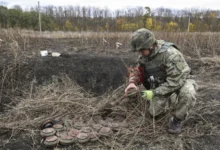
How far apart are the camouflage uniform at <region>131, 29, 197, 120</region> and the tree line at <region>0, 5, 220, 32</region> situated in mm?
9845

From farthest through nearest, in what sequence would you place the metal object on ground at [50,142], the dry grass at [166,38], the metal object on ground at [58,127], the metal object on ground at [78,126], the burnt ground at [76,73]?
1. the dry grass at [166,38]
2. the burnt ground at [76,73]
3. the metal object on ground at [78,126]
4. the metal object on ground at [58,127]
5. the metal object on ground at [50,142]

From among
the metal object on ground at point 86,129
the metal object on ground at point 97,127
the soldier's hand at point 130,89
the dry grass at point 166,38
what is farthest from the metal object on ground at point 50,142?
the dry grass at point 166,38

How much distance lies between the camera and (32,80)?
196 inches

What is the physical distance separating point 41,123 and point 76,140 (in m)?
0.60

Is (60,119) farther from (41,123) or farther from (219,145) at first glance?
(219,145)

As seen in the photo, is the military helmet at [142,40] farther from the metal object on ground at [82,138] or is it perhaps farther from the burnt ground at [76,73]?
the burnt ground at [76,73]

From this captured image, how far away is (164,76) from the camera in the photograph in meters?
2.63

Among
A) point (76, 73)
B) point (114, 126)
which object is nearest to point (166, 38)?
point (76, 73)

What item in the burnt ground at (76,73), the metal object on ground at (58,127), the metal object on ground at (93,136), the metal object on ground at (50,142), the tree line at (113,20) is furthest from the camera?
the tree line at (113,20)

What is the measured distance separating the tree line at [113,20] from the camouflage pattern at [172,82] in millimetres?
9878

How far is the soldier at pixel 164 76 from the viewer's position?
2410mm

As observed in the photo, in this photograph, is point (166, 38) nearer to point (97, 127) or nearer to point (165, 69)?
point (165, 69)

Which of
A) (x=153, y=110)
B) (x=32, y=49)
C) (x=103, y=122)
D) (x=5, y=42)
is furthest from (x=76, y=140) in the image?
(x=5, y=42)

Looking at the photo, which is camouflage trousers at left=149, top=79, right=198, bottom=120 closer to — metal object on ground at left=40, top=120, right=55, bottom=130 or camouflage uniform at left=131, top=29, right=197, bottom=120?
camouflage uniform at left=131, top=29, right=197, bottom=120
